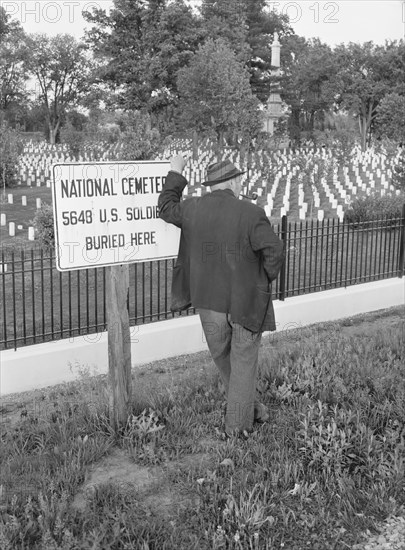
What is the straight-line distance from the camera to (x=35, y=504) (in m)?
3.65

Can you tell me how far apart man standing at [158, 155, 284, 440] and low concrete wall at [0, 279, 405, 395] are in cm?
Answer: 271

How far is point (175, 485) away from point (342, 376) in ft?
7.24

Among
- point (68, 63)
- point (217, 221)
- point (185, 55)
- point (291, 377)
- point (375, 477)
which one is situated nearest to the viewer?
point (375, 477)

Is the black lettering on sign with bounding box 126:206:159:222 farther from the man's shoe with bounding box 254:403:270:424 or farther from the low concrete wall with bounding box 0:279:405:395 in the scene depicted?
the low concrete wall with bounding box 0:279:405:395

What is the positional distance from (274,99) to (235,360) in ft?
183

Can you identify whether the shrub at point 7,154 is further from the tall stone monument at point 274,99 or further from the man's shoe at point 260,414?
the tall stone monument at point 274,99

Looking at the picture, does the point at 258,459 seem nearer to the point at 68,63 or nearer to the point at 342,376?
the point at 342,376

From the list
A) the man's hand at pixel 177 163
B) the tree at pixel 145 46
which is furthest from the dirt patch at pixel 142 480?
the tree at pixel 145 46

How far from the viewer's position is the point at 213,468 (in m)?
4.20

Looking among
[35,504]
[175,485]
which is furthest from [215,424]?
[35,504]

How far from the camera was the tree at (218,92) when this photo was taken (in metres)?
31.9

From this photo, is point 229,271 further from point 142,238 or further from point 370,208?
point 370,208

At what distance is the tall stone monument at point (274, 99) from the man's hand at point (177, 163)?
2051 inches

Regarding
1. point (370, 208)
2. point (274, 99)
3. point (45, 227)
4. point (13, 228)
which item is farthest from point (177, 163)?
point (274, 99)
